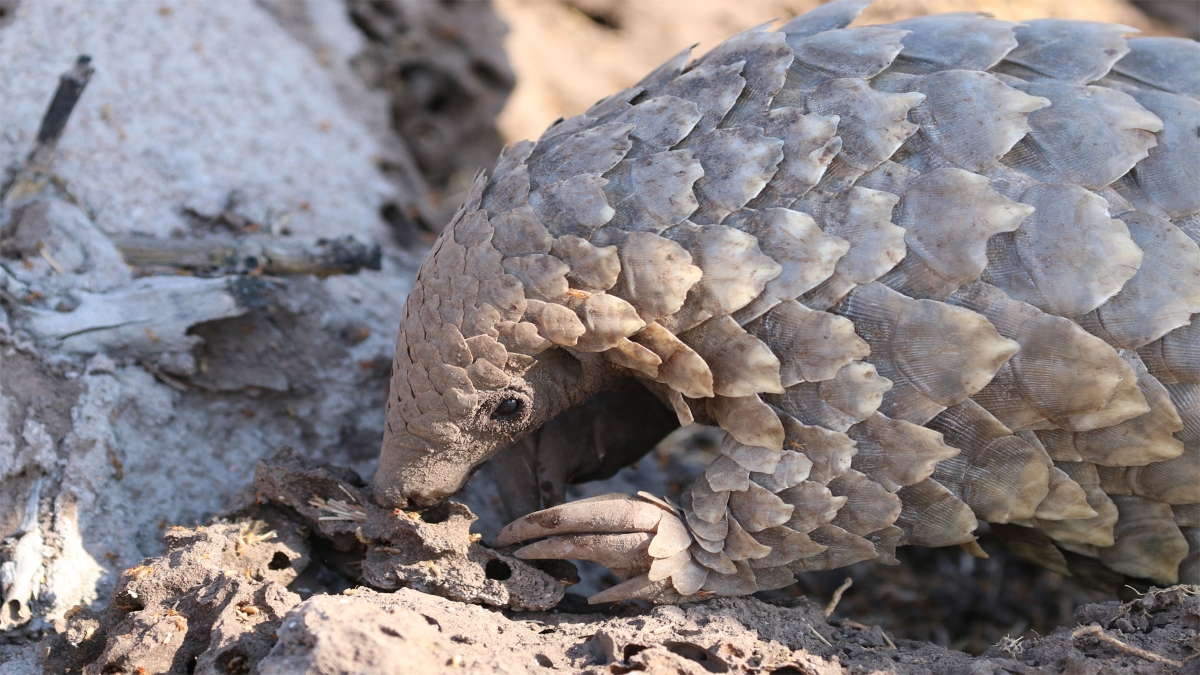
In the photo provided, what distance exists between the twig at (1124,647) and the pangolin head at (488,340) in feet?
5.21

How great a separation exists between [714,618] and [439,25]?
12.9ft

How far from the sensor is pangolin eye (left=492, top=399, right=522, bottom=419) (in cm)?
305

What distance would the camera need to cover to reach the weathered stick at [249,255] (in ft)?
12.8

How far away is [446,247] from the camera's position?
3.05m

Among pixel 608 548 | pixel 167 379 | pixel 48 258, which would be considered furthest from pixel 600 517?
pixel 48 258

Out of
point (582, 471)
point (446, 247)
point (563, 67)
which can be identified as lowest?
point (582, 471)

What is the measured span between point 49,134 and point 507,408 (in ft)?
7.94

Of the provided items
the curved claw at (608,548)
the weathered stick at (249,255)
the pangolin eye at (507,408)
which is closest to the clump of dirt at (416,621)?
the curved claw at (608,548)

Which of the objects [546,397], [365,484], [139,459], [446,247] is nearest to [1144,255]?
[546,397]

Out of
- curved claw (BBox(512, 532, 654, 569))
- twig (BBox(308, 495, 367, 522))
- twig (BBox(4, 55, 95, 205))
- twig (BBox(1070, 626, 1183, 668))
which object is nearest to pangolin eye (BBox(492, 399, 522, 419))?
curved claw (BBox(512, 532, 654, 569))

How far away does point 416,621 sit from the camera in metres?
2.48

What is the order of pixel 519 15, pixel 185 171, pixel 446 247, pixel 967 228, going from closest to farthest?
pixel 967 228 → pixel 446 247 → pixel 185 171 → pixel 519 15

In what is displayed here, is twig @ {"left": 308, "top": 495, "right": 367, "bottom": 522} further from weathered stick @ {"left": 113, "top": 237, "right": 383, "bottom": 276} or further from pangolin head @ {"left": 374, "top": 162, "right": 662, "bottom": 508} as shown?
weathered stick @ {"left": 113, "top": 237, "right": 383, "bottom": 276}

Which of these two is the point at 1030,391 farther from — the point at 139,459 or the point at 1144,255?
the point at 139,459
